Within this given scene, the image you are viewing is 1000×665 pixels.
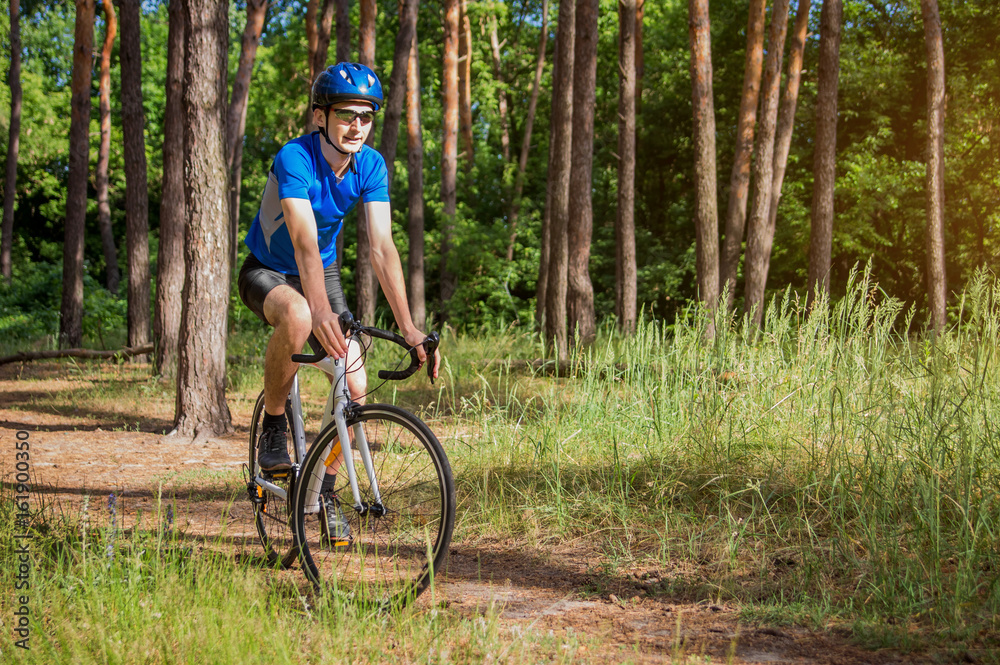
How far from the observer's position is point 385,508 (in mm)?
3338

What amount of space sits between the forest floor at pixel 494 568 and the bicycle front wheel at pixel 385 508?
0.93 feet

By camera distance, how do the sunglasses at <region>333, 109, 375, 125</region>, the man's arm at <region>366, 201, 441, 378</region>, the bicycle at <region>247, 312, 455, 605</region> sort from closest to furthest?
1. the bicycle at <region>247, 312, 455, 605</region>
2. the sunglasses at <region>333, 109, 375, 125</region>
3. the man's arm at <region>366, 201, 441, 378</region>

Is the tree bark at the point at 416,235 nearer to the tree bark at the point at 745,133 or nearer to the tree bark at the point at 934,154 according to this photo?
the tree bark at the point at 745,133

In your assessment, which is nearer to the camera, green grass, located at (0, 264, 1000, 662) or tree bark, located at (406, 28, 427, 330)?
green grass, located at (0, 264, 1000, 662)

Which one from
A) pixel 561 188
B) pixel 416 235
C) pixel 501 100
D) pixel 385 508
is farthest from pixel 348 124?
pixel 501 100

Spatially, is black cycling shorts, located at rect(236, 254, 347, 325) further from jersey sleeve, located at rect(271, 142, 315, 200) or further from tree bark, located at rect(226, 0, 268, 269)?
tree bark, located at rect(226, 0, 268, 269)

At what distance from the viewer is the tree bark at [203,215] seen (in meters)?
6.86

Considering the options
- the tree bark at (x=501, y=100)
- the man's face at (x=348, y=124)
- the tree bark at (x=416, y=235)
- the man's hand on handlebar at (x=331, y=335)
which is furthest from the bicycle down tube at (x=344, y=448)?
the tree bark at (x=501, y=100)

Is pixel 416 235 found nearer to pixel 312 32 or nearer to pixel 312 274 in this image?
pixel 312 32

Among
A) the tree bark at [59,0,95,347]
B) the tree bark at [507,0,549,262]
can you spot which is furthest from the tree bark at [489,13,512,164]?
the tree bark at [59,0,95,347]

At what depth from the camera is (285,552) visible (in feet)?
12.9

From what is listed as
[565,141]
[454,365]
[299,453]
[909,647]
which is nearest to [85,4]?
[565,141]

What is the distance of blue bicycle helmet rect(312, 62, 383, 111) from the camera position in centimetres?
341

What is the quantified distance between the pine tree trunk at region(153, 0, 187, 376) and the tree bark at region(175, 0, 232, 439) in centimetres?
196
